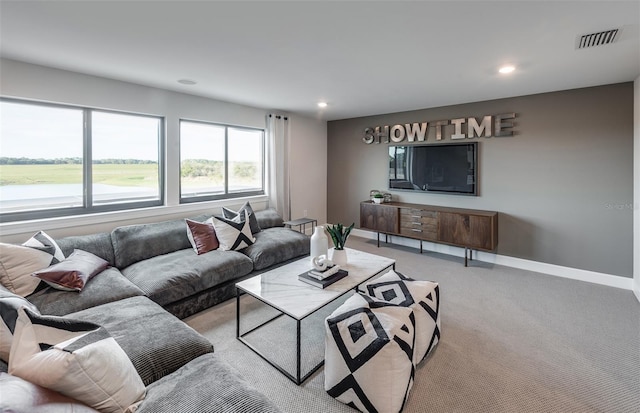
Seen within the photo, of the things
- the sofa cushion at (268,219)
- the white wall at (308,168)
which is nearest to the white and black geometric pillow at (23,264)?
the sofa cushion at (268,219)

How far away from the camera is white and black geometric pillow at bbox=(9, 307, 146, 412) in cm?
109

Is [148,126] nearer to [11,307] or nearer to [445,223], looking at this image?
[11,307]

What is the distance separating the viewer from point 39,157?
3.08 meters

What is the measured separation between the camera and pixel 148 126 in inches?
154

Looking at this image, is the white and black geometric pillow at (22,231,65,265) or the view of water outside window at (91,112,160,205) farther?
the view of water outside window at (91,112,160,205)

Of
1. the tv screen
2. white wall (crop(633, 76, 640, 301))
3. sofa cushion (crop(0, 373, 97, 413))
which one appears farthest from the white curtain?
white wall (crop(633, 76, 640, 301))

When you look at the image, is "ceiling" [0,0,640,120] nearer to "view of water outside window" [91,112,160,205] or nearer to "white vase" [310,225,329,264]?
"view of water outside window" [91,112,160,205]

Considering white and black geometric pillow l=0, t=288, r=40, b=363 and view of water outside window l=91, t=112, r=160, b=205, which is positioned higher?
view of water outside window l=91, t=112, r=160, b=205

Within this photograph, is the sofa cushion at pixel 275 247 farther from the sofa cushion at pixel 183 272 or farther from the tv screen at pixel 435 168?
the tv screen at pixel 435 168

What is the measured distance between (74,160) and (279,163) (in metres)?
2.80

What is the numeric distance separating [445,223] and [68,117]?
190 inches

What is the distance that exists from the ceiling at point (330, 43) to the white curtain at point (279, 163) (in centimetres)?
133

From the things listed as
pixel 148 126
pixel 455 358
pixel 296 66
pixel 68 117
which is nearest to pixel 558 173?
Answer: pixel 455 358

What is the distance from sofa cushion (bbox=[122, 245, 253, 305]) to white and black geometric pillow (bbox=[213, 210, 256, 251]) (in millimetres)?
139
